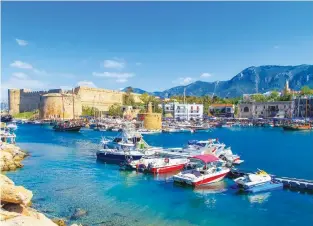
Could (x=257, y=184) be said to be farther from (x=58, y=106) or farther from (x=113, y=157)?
(x=58, y=106)

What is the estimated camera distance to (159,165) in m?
19.8

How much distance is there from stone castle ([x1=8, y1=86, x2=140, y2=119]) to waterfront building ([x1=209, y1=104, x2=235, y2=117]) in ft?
72.6

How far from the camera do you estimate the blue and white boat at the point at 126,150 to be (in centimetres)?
2325

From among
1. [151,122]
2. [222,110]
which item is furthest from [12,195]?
[222,110]

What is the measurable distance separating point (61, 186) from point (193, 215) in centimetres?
756

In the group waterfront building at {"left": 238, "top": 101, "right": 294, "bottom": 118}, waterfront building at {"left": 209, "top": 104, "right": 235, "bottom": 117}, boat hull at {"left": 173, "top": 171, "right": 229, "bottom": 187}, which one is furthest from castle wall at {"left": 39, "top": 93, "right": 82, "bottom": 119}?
boat hull at {"left": 173, "top": 171, "right": 229, "bottom": 187}

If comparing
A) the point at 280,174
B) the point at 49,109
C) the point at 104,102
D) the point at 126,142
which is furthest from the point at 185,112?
the point at 280,174

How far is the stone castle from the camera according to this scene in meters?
74.8

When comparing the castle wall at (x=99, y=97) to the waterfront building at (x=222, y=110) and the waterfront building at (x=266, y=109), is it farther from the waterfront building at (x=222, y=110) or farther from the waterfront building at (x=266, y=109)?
the waterfront building at (x=266, y=109)

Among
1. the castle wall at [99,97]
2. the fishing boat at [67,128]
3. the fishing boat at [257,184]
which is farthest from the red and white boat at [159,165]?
the castle wall at [99,97]

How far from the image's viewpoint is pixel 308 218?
40.8 feet

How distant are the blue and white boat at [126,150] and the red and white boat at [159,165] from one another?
1916 mm

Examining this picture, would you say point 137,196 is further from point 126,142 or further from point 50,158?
point 50,158

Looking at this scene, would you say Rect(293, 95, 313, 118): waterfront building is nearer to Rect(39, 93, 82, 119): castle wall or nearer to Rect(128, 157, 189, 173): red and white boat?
Rect(39, 93, 82, 119): castle wall
